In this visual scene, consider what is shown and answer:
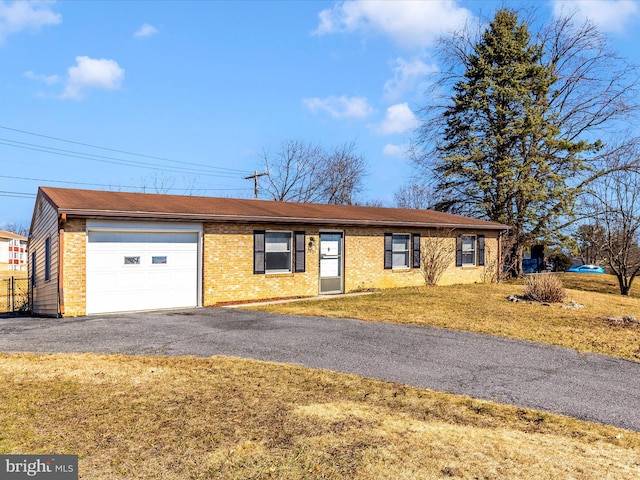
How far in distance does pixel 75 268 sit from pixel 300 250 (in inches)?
263

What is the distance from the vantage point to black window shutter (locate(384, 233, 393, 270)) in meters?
18.7

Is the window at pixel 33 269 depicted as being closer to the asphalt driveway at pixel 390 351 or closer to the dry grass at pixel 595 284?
the asphalt driveway at pixel 390 351

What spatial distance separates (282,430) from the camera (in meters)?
4.69

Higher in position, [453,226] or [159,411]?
[453,226]

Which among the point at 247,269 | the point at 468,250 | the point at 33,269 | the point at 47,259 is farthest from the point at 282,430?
the point at 468,250

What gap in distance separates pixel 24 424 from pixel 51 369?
224cm

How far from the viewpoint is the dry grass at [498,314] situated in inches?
389

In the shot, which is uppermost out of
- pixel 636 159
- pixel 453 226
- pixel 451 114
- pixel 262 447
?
pixel 451 114

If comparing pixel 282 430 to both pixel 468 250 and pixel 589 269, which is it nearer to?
pixel 468 250

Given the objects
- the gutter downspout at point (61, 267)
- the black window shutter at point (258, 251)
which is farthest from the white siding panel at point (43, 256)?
the black window shutter at point (258, 251)

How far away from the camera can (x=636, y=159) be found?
26.0 meters

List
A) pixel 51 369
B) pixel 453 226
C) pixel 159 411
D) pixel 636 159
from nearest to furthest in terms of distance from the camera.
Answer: pixel 159 411
pixel 51 369
pixel 453 226
pixel 636 159

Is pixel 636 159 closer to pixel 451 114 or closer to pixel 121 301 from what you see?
pixel 451 114

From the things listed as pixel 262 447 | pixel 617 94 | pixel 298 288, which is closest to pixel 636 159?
pixel 617 94
